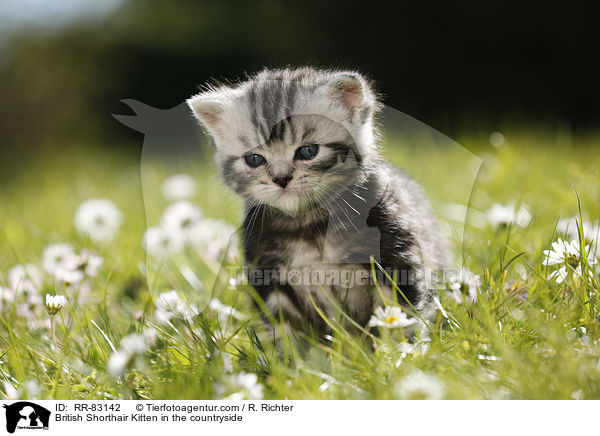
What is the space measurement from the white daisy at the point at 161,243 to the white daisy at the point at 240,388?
0.88 meters

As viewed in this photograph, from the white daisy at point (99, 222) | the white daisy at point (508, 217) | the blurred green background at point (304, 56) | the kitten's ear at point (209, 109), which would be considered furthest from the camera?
the blurred green background at point (304, 56)

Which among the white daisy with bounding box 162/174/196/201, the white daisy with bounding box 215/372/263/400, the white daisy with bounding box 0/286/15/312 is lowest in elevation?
the white daisy with bounding box 215/372/263/400

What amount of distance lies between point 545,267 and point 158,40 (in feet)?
6.84

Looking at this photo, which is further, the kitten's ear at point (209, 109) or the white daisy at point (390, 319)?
the kitten's ear at point (209, 109)

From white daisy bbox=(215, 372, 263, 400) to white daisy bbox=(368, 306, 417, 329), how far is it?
28cm

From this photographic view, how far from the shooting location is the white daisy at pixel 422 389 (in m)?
1.04

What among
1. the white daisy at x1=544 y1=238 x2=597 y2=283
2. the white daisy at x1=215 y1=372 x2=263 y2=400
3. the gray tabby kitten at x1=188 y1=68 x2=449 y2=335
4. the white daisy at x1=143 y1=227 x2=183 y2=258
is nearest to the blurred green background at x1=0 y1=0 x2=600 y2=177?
the white daisy at x1=143 y1=227 x2=183 y2=258

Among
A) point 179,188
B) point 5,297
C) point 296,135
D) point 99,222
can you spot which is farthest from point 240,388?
point 179,188

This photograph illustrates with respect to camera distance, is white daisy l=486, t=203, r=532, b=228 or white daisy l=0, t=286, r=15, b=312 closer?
white daisy l=0, t=286, r=15, b=312

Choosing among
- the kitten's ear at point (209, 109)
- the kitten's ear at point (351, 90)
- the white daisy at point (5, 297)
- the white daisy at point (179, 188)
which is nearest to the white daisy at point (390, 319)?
the kitten's ear at point (351, 90)

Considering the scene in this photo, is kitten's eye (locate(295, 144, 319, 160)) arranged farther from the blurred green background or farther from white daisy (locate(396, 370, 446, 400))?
the blurred green background

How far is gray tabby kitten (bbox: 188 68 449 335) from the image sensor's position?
135 centimetres

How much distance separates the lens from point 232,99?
4.81ft
